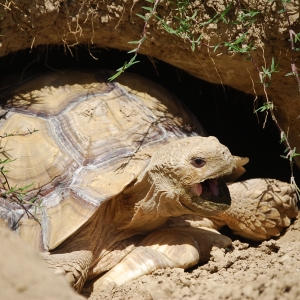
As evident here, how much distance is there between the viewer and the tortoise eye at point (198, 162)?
365 cm

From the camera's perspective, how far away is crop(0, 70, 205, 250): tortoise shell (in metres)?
3.60

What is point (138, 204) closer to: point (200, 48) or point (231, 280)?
point (231, 280)

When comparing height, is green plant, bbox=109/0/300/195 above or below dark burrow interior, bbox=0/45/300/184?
above

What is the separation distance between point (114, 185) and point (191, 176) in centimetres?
54

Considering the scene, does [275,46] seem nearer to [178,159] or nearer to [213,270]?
[178,159]

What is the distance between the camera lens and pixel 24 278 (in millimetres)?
1988

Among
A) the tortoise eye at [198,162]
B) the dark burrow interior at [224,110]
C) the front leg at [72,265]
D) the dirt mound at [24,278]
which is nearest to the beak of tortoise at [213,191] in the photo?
the tortoise eye at [198,162]

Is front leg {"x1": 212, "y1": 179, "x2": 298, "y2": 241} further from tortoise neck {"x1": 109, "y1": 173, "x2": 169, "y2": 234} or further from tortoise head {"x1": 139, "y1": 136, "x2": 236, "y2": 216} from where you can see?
tortoise neck {"x1": 109, "y1": 173, "x2": 169, "y2": 234}

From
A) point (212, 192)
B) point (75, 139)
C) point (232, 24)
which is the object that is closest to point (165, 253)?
point (212, 192)

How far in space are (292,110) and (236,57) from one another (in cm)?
71

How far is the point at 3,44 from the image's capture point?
13.3ft

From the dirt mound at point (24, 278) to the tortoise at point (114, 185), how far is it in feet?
3.77

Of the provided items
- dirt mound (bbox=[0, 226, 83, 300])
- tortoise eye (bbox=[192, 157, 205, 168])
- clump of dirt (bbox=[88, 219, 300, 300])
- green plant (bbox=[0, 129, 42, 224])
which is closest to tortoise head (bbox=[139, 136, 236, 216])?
tortoise eye (bbox=[192, 157, 205, 168])

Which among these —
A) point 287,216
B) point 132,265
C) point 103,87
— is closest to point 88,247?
point 132,265
